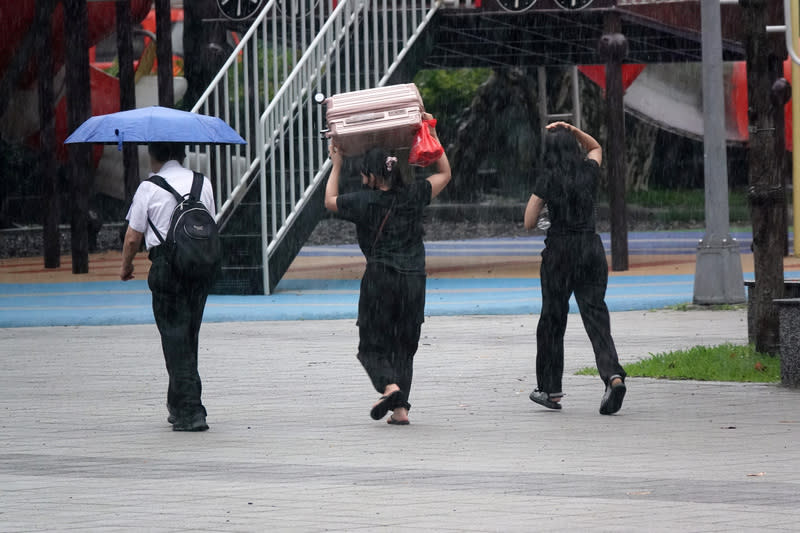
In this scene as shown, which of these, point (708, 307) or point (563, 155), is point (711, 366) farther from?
point (708, 307)

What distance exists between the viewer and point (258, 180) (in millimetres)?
20328

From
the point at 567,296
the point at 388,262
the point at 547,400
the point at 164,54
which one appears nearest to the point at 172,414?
the point at 388,262

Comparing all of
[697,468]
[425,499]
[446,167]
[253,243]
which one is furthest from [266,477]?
[253,243]

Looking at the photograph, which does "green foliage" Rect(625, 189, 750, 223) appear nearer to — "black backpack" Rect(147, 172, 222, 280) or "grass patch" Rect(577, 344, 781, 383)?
"grass patch" Rect(577, 344, 781, 383)

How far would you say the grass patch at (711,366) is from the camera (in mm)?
11453

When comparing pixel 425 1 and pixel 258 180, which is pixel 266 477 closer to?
pixel 258 180

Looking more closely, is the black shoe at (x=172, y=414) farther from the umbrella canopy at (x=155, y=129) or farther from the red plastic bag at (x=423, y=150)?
the red plastic bag at (x=423, y=150)

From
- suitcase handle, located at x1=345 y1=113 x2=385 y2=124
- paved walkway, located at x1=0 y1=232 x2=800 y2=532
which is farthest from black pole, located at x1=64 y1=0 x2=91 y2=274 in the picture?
suitcase handle, located at x1=345 y1=113 x2=385 y2=124

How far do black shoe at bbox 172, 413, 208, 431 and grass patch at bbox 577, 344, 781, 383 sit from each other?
3669 millimetres

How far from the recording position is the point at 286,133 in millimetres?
21016

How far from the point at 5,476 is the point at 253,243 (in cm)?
1209

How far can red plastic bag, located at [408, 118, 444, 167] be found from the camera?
9961mm

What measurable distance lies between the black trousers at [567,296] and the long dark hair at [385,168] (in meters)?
1.09

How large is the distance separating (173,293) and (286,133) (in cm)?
1147
